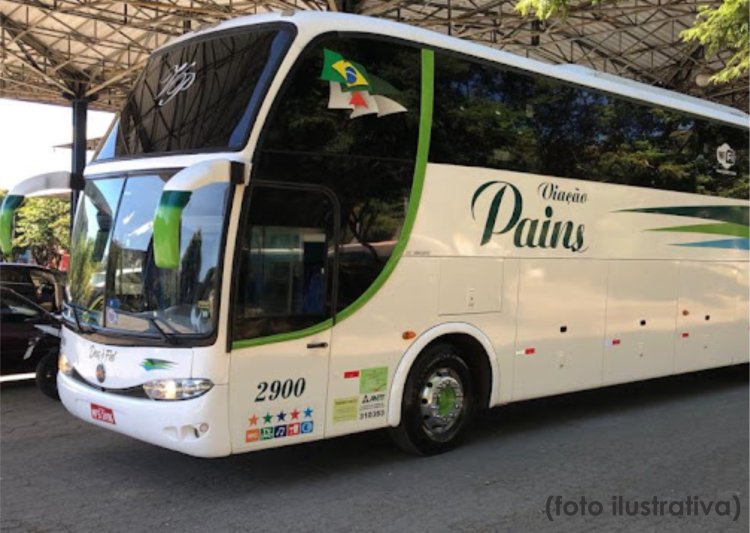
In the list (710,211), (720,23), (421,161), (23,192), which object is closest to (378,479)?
(421,161)

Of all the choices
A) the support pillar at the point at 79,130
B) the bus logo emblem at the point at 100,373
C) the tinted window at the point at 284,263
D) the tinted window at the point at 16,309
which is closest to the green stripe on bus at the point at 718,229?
the tinted window at the point at 284,263

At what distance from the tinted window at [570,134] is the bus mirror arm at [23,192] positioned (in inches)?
129

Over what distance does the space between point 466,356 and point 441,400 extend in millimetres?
546

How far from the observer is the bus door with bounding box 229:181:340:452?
5.22 m

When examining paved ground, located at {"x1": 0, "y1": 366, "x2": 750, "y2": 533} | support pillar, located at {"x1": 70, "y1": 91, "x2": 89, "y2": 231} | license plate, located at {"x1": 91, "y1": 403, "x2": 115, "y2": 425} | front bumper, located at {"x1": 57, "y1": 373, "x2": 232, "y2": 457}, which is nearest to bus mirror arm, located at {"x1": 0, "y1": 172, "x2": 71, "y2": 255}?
license plate, located at {"x1": 91, "y1": 403, "x2": 115, "y2": 425}

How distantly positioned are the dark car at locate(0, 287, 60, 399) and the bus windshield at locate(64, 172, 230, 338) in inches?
110

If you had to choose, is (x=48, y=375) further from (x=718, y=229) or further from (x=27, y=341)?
(x=718, y=229)

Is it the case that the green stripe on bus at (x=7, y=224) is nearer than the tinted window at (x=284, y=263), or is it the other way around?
the tinted window at (x=284, y=263)

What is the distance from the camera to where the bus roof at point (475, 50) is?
5.68 m

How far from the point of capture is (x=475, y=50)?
22.6 feet

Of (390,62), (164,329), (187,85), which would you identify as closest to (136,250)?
(164,329)

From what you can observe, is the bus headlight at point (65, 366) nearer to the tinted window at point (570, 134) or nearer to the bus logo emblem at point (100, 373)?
the bus logo emblem at point (100, 373)

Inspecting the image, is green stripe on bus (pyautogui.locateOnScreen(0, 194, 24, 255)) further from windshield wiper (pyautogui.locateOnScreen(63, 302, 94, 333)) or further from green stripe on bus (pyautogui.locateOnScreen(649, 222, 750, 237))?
green stripe on bus (pyautogui.locateOnScreen(649, 222, 750, 237))

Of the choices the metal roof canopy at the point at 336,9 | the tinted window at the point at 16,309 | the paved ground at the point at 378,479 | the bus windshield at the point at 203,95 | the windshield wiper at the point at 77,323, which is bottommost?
the paved ground at the point at 378,479
